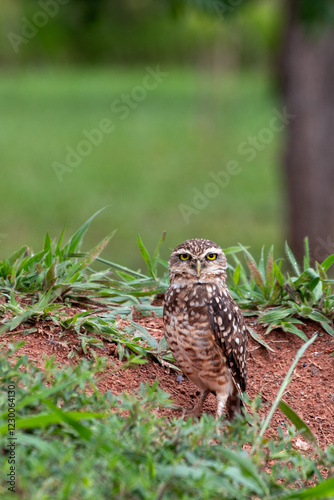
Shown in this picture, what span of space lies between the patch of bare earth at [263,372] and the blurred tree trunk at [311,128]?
488 cm

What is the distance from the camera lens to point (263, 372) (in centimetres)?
436

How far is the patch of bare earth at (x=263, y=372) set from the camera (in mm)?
3824

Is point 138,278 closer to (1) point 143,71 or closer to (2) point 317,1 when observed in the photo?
(2) point 317,1

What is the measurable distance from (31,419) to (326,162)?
7.60m

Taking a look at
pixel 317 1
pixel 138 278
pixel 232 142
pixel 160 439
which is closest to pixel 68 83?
pixel 232 142

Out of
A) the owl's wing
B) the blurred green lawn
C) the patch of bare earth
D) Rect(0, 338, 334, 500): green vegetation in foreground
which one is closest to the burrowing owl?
the owl's wing

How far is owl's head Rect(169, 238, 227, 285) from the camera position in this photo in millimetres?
3996

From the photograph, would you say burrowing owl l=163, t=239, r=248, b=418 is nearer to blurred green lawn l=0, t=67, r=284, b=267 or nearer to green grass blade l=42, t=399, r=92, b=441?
green grass blade l=42, t=399, r=92, b=441

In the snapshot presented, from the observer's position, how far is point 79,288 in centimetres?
438

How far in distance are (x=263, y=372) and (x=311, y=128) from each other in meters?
5.76

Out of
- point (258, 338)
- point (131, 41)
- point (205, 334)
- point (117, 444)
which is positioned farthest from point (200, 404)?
point (131, 41)

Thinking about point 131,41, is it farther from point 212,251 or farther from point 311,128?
point 212,251

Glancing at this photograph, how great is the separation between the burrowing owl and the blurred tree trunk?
5508mm

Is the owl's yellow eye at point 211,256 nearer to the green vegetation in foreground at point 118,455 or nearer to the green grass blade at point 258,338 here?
the green grass blade at point 258,338
